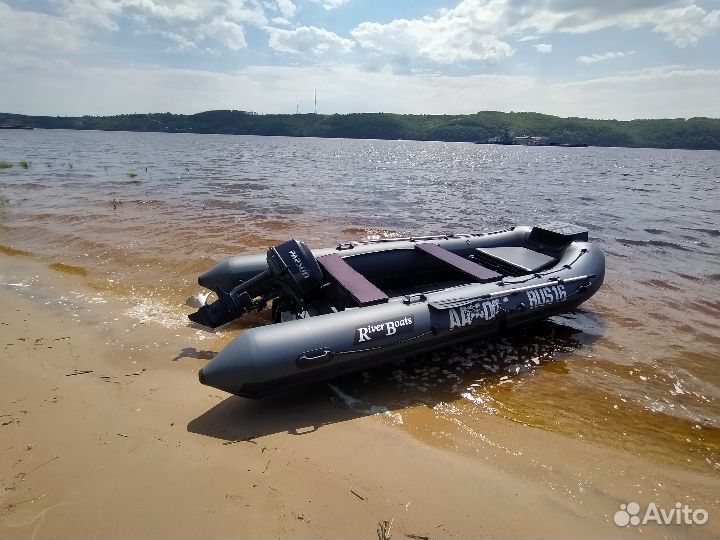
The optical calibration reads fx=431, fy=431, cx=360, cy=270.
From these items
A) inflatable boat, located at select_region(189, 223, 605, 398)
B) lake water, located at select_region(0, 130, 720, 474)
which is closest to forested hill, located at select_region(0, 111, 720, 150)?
lake water, located at select_region(0, 130, 720, 474)

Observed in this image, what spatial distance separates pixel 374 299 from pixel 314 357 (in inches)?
42.9

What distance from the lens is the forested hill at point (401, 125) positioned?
128 meters

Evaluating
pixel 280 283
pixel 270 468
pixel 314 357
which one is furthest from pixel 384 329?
pixel 270 468

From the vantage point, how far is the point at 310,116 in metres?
157

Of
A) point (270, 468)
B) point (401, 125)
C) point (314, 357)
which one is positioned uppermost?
point (401, 125)

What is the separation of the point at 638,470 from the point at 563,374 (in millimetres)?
1630

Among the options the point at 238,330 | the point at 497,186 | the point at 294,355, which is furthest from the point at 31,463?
the point at 497,186

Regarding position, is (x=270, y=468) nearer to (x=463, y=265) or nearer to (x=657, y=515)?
(x=657, y=515)

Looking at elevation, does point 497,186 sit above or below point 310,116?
below

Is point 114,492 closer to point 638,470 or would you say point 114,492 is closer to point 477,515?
point 477,515

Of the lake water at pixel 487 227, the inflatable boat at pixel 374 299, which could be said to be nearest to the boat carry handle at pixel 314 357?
the inflatable boat at pixel 374 299

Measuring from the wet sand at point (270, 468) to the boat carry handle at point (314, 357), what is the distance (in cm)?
49

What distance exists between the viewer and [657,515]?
3309mm

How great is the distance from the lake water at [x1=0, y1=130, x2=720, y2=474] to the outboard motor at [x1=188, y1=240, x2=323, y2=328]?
1173 millimetres
